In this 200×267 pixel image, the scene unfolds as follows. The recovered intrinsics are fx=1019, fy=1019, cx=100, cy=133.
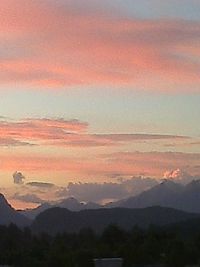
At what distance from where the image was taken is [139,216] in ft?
557

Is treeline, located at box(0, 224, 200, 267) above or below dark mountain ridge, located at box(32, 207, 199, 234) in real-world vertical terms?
below

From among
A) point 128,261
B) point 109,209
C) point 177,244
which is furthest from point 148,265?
point 109,209

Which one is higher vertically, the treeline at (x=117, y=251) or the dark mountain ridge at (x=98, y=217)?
the dark mountain ridge at (x=98, y=217)

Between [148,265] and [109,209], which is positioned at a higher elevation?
[109,209]

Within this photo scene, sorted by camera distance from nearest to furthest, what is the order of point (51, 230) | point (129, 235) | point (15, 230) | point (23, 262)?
point (23, 262) < point (129, 235) < point (15, 230) < point (51, 230)

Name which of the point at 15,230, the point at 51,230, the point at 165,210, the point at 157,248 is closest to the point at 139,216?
the point at 165,210

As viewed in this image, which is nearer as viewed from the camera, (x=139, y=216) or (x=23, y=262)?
(x=23, y=262)

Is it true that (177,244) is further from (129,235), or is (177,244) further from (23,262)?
(129,235)

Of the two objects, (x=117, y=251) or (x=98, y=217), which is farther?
(x=98, y=217)

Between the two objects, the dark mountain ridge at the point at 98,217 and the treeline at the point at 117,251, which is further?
the dark mountain ridge at the point at 98,217

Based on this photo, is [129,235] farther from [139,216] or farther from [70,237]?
[139,216]

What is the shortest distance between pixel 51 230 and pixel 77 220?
644 centimetres

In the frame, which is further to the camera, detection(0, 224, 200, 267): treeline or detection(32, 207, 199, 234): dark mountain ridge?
detection(32, 207, 199, 234): dark mountain ridge

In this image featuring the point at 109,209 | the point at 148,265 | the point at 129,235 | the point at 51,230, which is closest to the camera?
the point at 148,265
